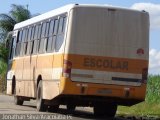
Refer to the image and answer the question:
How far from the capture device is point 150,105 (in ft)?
96.9

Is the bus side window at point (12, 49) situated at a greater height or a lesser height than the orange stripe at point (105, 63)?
greater

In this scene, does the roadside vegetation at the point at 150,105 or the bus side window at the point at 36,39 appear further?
the roadside vegetation at the point at 150,105

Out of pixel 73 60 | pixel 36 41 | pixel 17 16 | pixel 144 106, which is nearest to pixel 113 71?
pixel 73 60

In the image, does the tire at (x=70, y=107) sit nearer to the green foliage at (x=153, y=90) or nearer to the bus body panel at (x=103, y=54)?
the bus body panel at (x=103, y=54)

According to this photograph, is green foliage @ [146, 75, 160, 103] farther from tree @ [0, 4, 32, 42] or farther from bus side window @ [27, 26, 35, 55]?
tree @ [0, 4, 32, 42]

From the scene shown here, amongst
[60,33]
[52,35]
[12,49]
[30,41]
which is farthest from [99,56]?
[12,49]

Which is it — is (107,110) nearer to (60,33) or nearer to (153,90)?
(60,33)

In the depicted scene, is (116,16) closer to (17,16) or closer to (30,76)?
(30,76)

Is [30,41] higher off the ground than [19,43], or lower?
lower

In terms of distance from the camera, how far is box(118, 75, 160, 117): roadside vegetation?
2652 centimetres

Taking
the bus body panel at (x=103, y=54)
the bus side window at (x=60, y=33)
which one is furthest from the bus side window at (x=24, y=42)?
the bus body panel at (x=103, y=54)

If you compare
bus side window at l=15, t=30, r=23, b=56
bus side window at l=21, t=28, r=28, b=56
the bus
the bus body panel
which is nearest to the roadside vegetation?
bus side window at l=21, t=28, r=28, b=56

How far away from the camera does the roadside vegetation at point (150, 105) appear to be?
26.5 m

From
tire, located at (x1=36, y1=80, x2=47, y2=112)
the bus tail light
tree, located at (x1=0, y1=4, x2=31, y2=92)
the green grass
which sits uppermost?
tree, located at (x1=0, y1=4, x2=31, y2=92)
